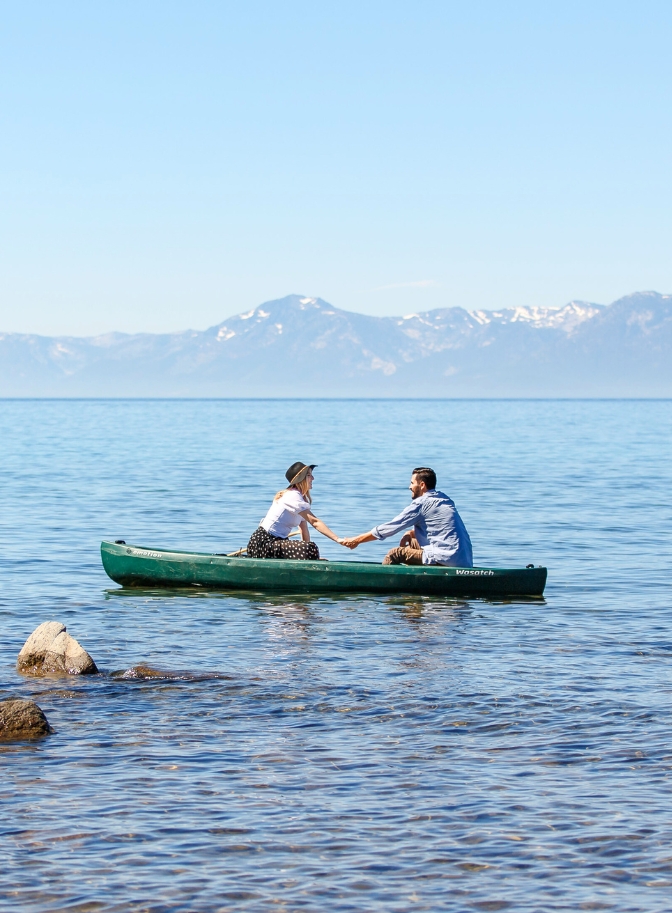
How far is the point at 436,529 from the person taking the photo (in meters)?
18.4

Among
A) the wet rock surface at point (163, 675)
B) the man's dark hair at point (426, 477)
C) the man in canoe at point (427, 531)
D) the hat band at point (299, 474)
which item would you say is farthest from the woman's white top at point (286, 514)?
the wet rock surface at point (163, 675)

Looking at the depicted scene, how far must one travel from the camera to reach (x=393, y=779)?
9.50m

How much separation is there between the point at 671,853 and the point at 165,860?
339 cm

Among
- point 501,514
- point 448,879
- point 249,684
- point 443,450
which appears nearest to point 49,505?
point 501,514

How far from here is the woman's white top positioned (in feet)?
60.1

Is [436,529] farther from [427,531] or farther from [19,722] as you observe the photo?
[19,722]

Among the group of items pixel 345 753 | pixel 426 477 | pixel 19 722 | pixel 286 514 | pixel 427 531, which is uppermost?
pixel 426 477

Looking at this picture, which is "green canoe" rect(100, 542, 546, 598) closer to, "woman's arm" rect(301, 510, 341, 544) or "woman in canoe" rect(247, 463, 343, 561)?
"woman in canoe" rect(247, 463, 343, 561)

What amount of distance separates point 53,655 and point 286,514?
627 cm

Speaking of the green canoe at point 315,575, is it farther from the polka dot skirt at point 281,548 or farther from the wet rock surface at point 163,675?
the wet rock surface at point 163,675

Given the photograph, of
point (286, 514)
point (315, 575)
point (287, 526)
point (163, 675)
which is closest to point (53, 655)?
point (163, 675)

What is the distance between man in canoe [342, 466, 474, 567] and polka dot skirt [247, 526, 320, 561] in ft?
3.62

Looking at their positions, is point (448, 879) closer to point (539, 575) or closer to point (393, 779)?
point (393, 779)

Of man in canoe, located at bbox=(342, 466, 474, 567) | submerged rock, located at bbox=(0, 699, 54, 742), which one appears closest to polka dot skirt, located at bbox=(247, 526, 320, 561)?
man in canoe, located at bbox=(342, 466, 474, 567)
